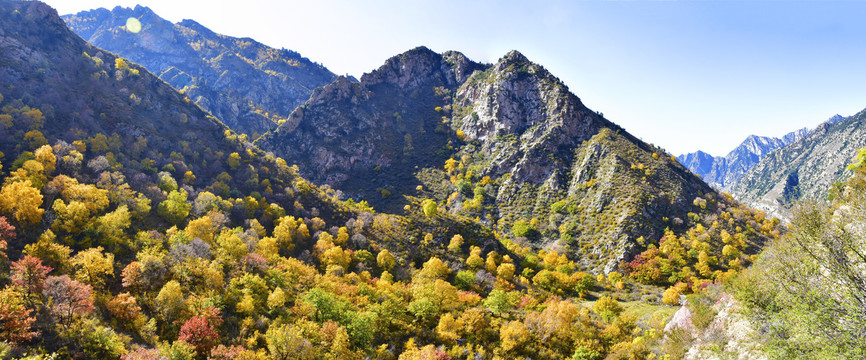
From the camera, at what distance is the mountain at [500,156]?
311 ft

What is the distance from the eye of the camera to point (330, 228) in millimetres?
82250

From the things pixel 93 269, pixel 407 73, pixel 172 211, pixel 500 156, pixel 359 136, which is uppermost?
pixel 407 73

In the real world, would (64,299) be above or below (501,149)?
below

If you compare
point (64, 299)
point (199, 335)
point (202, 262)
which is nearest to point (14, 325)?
point (64, 299)

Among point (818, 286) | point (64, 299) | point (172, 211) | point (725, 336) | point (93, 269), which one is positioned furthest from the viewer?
point (172, 211)

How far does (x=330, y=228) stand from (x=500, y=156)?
80870mm

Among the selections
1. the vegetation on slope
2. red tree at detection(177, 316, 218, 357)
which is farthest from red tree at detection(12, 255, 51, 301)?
the vegetation on slope

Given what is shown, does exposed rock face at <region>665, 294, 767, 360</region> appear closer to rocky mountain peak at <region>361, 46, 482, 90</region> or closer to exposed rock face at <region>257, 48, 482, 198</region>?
exposed rock face at <region>257, 48, 482, 198</region>

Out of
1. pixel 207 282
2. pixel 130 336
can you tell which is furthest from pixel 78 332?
pixel 207 282

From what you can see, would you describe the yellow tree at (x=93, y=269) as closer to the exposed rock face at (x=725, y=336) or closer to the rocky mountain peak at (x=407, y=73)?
the exposed rock face at (x=725, y=336)

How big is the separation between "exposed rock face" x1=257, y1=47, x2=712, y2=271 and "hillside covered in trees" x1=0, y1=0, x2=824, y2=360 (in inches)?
35.6

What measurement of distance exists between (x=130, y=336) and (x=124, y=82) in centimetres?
11380

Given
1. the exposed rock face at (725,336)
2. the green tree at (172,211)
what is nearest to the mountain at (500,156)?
the exposed rock face at (725,336)

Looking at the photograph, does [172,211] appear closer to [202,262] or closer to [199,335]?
[202,262]
